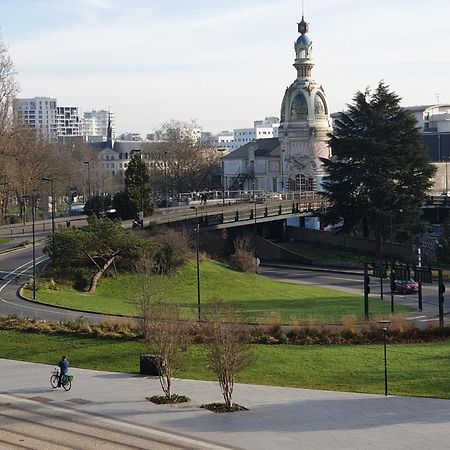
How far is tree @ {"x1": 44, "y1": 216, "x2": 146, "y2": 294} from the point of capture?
5381 cm

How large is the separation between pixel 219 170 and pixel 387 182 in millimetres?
72077

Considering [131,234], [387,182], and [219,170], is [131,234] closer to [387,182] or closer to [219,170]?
[387,182]

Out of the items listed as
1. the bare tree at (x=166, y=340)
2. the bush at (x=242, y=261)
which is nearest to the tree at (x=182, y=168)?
the bush at (x=242, y=261)

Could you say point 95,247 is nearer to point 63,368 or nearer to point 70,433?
point 63,368

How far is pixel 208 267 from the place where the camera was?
63469 millimetres

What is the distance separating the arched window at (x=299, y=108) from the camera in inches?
4461

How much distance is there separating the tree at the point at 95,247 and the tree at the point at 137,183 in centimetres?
1928

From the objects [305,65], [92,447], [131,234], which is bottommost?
[92,447]

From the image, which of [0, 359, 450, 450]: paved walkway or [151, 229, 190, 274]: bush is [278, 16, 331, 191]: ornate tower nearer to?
[151, 229, 190, 274]: bush

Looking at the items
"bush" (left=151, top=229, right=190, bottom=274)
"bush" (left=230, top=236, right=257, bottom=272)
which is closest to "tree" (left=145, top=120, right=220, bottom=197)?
"bush" (left=230, top=236, right=257, bottom=272)

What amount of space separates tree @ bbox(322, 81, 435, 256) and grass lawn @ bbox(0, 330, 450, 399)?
40.4m

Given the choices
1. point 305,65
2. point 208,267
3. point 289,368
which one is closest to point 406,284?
point 208,267

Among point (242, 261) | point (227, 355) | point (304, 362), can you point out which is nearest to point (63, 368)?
point (227, 355)

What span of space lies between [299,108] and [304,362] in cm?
8266
